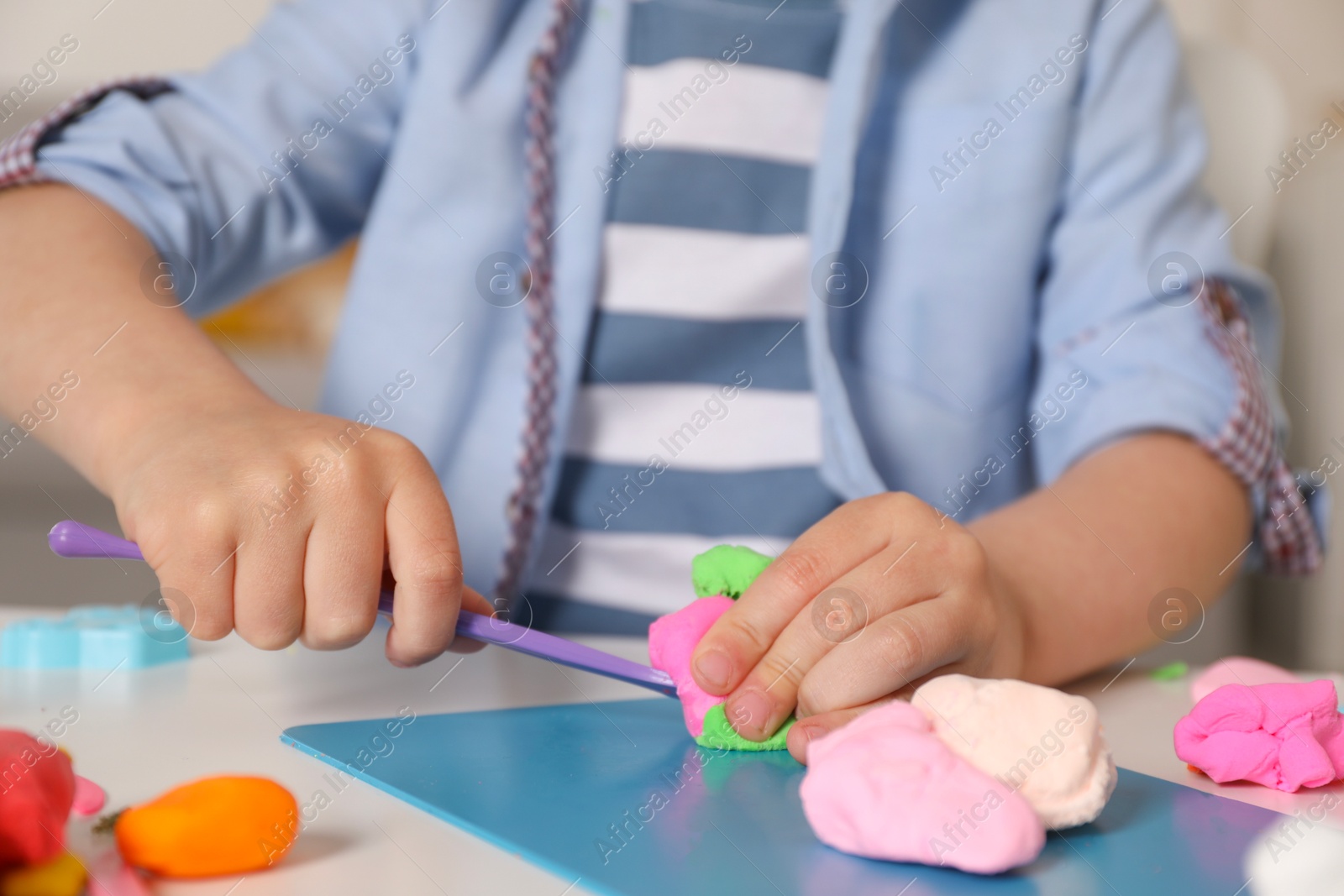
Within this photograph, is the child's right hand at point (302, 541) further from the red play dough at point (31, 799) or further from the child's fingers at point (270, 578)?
the red play dough at point (31, 799)

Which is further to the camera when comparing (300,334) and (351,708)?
(300,334)

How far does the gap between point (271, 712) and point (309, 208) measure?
0.51m

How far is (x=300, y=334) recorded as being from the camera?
5.47 feet

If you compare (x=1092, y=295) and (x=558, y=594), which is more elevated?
(x=1092, y=295)

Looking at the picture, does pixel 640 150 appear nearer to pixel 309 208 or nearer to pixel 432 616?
pixel 309 208

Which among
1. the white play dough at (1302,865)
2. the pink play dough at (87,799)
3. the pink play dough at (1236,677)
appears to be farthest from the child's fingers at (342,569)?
the pink play dough at (1236,677)

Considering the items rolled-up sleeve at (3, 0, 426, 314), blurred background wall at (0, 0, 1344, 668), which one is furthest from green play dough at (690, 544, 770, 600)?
blurred background wall at (0, 0, 1344, 668)

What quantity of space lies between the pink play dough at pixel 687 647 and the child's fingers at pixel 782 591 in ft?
0.05

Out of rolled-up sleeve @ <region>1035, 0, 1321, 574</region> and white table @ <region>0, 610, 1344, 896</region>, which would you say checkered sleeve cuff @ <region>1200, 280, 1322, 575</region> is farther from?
white table @ <region>0, 610, 1344, 896</region>

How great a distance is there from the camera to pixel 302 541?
0.45m

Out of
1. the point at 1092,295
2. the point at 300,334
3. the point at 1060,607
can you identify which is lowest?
the point at 300,334

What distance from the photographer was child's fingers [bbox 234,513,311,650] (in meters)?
0.44

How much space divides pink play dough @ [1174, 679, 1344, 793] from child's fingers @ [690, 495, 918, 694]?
0.16m

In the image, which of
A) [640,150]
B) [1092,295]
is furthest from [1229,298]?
[640,150]
